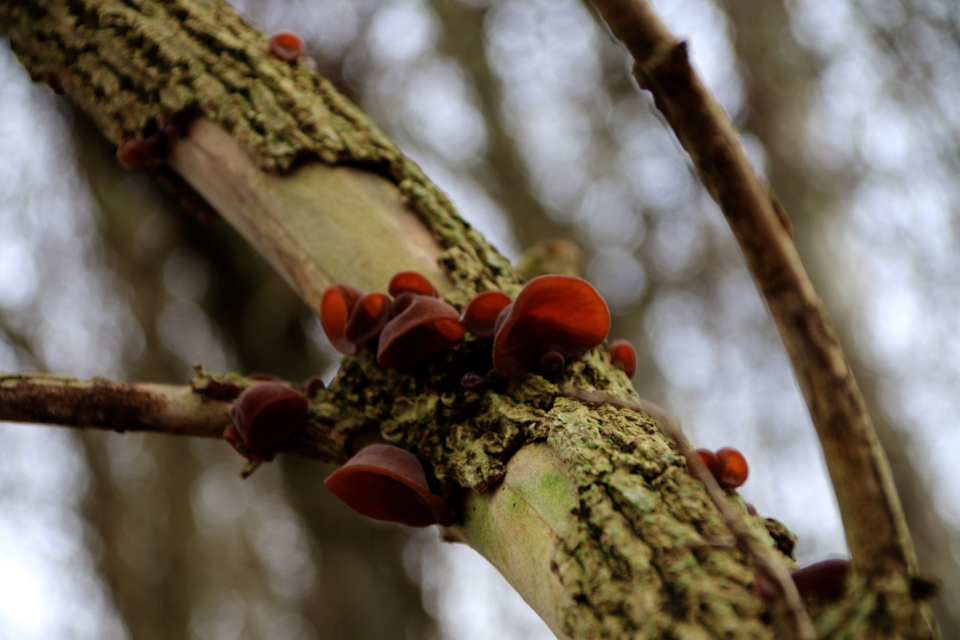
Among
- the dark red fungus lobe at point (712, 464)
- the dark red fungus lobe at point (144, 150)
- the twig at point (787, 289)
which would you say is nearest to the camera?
the twig at point (787, 289)

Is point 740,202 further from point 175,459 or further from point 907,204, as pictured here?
point 175,459

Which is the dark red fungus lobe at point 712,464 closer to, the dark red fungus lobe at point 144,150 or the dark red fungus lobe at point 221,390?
the dark red fungus lobe at point 221,390

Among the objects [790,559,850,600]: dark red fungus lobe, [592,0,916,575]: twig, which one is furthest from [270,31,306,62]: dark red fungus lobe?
[790,559,850,600]: dark red fungus lobe

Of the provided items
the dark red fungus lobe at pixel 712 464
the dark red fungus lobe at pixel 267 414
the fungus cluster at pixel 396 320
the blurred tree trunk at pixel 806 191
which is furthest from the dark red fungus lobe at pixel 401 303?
the blurred tree trunk at pixel 806 191

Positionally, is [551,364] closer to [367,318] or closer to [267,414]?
[367,318]

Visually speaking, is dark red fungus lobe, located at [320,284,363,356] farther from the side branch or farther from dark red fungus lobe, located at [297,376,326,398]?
the side branch

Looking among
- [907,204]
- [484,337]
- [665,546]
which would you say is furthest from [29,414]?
[907,204]

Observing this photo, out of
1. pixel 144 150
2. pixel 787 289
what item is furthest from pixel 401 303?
pixel 144 150
